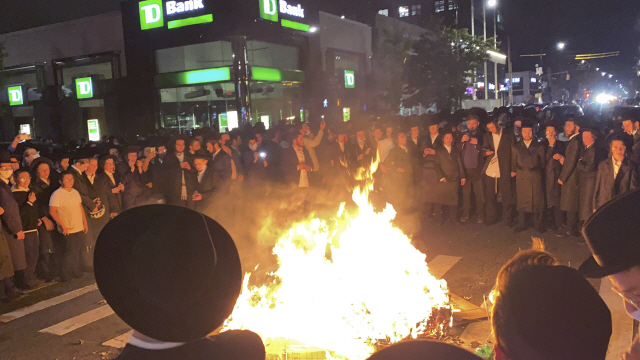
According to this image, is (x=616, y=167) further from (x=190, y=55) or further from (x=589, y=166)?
(x=190, y=55)

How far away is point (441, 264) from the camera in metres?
7.51

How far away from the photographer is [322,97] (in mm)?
27125

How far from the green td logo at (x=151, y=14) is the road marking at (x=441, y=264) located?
1966cm

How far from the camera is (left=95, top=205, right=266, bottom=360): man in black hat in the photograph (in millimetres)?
1766

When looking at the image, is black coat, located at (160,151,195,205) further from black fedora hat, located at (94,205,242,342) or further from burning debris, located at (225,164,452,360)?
black fedora hat, located at (94,205,242,342)

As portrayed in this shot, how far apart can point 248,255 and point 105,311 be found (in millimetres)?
2720

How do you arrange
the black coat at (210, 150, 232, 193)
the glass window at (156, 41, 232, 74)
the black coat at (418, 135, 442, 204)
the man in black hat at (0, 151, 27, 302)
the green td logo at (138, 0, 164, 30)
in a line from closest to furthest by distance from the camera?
the man in black hat at (0, 151, 27, 302) < the black coat at (210, 150, 232, 193) < the black coat at (418, 135, 442, 204) < the green td logo at (138, 0, 164, 30) < the glass window at (156, 41, 232, 74)

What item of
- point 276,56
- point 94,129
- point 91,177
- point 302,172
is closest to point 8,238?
point 91,177

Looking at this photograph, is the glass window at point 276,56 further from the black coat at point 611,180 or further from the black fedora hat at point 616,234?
the black fedora hat at point 616,234

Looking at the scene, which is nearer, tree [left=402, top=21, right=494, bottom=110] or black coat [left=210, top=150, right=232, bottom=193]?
black coat [left=210, top=150, right=232, bottom=193]

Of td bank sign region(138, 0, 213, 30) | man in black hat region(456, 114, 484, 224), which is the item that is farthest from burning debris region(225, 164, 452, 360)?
td bank sign region(138, 0, 213, 30)

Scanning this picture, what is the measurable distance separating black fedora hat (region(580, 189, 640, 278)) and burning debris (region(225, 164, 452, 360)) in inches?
118

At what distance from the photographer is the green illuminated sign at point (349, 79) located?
93.7 feet

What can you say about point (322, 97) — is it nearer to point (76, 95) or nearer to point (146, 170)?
point (76, 95)
